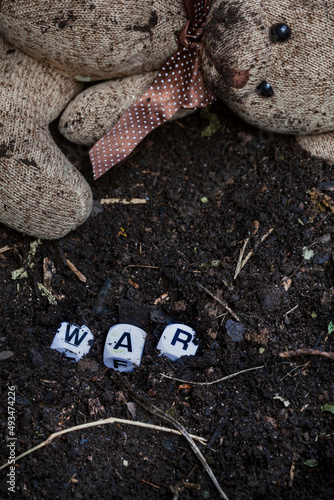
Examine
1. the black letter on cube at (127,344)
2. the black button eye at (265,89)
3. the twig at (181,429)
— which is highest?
the black button eye at (265,89)

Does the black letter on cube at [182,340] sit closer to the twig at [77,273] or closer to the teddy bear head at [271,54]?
the twig at [77,273]

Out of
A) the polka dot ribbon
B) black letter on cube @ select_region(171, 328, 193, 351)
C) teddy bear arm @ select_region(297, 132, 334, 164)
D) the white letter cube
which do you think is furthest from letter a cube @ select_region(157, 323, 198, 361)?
teddy bear arm @ select_region(297, 132, 334, 164)

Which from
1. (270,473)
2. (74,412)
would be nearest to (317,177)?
(270,473)

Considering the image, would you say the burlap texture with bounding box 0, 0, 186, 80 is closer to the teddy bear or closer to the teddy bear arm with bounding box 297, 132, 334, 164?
the teddy bear

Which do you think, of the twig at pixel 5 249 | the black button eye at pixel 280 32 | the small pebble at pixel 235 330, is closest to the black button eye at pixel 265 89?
the black button eye at pixel 280 32

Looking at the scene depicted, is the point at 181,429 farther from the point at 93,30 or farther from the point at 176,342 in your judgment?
the point at 93,30
